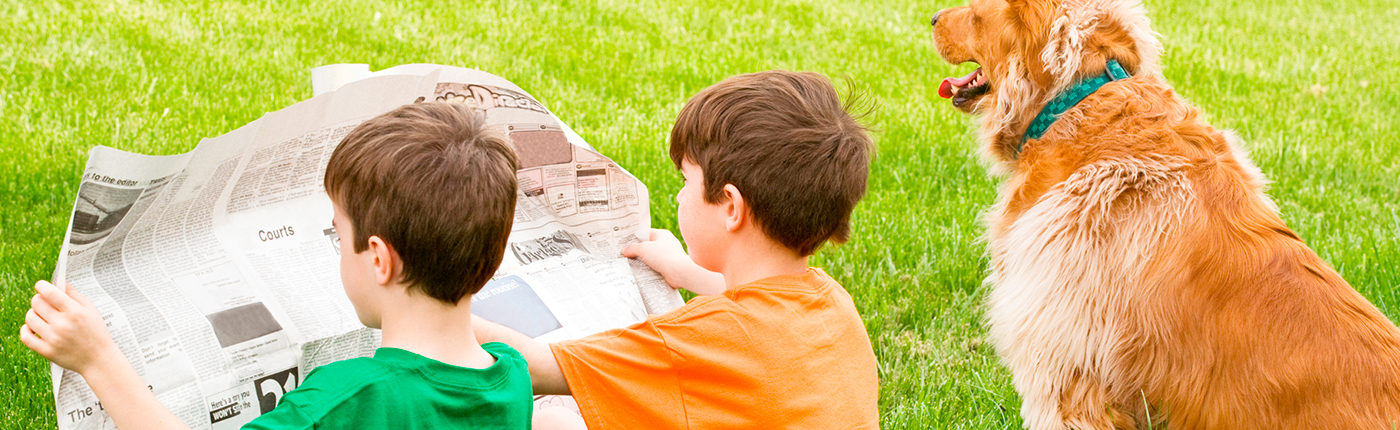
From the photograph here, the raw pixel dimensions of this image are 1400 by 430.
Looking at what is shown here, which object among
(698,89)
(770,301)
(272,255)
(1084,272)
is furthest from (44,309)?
(698,89)

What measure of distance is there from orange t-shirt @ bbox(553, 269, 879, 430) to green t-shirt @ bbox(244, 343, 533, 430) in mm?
153

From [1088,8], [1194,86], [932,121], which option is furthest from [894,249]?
Answer: [1194,86]

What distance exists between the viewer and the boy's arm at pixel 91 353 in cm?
153

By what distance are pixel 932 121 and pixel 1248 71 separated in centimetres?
378

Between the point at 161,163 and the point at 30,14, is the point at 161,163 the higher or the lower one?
the higher one

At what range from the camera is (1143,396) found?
2.39 metres

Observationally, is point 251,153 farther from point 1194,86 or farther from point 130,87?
point 1194,86

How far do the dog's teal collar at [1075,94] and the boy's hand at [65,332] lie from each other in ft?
7.24

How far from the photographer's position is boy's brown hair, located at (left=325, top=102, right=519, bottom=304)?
5.08ft

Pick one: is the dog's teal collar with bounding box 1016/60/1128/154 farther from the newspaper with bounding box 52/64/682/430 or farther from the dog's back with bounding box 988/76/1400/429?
the newspaper with bounding box 52/64/682/430

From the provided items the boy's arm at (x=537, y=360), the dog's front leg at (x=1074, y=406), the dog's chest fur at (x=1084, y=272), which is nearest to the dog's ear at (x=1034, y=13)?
the dog's chest fur at (x=1084, y=272)

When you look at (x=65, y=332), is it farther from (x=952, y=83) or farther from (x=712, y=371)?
(x=952, y=83)

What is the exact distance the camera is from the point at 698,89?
19.8ft

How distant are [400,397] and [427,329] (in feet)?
0.49
